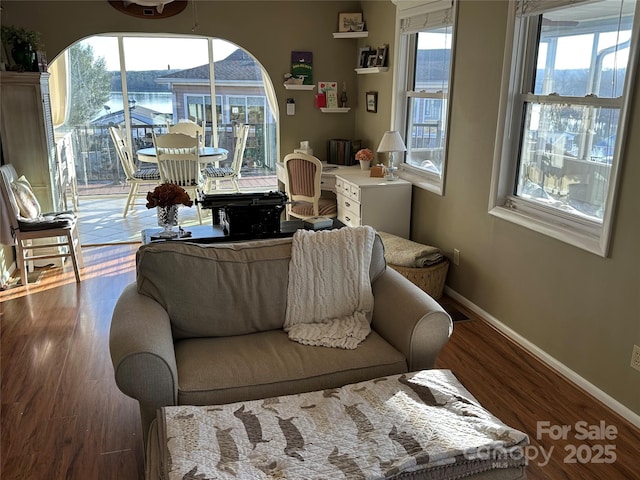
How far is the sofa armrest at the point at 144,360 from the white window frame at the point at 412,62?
8.64ft

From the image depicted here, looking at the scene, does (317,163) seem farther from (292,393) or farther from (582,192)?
(292,393)

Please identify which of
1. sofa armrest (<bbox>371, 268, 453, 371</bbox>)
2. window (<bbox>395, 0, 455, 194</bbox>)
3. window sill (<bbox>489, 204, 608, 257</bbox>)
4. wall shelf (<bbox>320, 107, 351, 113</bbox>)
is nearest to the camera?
sofa armrest (<bbox>371, 268, 453, 371</bbox>)

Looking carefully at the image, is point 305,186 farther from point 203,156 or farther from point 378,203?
point 203,156

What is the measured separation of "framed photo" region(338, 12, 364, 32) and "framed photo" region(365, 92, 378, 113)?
64 centimetres

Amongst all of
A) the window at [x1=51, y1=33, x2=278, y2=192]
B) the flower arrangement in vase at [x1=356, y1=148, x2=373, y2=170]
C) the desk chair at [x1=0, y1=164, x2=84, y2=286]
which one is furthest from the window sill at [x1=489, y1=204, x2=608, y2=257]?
the window at [x1=51, y1=33, x2=278, y2=192]

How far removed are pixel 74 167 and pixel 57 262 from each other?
107 inches

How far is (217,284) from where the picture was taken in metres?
2.25

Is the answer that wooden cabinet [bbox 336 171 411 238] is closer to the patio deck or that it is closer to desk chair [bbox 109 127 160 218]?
the patio deck

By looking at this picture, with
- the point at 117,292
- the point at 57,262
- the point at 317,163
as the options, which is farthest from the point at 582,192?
the point at 57,262

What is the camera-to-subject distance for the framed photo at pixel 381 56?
15.5ft

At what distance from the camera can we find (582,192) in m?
2.76

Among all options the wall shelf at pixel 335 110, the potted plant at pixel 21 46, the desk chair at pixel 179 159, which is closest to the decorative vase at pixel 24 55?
the potted plant at pixel 21 46

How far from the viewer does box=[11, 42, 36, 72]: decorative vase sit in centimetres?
411

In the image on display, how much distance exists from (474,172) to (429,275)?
77 centimetres
